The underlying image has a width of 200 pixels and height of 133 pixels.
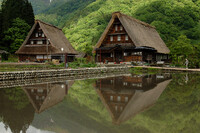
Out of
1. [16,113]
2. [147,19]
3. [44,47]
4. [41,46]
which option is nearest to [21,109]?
[16,113]

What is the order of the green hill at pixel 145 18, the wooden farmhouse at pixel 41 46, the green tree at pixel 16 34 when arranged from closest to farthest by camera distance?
the wooden farmhouse at pixel 41 46 → the green tree at pixel 16 34 → the green hill at pixel 145 18

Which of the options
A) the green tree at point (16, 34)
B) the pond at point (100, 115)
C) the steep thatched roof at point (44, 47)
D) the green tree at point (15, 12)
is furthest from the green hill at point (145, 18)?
the pond at point (100, 115)

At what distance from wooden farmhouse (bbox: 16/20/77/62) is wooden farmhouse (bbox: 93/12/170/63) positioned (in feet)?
25.0

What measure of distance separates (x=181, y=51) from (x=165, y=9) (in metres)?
32.1

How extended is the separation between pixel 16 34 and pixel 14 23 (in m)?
2.48

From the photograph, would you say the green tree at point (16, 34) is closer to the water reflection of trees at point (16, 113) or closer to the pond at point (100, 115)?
the water reflection of trees at point (16, 113)

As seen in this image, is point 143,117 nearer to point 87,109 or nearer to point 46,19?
point 87,109

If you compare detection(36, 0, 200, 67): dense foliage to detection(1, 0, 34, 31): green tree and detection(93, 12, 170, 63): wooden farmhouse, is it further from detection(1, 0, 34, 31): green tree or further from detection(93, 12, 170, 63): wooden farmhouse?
detection(1, 0, 34, 31): green tree

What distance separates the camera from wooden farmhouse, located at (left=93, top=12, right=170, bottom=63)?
113 ft

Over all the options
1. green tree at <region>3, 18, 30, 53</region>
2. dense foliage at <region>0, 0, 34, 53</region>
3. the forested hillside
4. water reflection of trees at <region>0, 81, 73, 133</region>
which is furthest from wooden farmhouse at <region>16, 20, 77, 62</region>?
water reflection of trees at <region>0, 81, 73, 133</region>

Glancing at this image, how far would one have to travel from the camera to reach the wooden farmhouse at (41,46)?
118ft

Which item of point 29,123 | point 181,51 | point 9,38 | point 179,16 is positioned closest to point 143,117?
point 29,123

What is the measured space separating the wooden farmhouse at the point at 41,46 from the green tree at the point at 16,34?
11.7 ft

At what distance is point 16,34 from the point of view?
4112 centimetres
